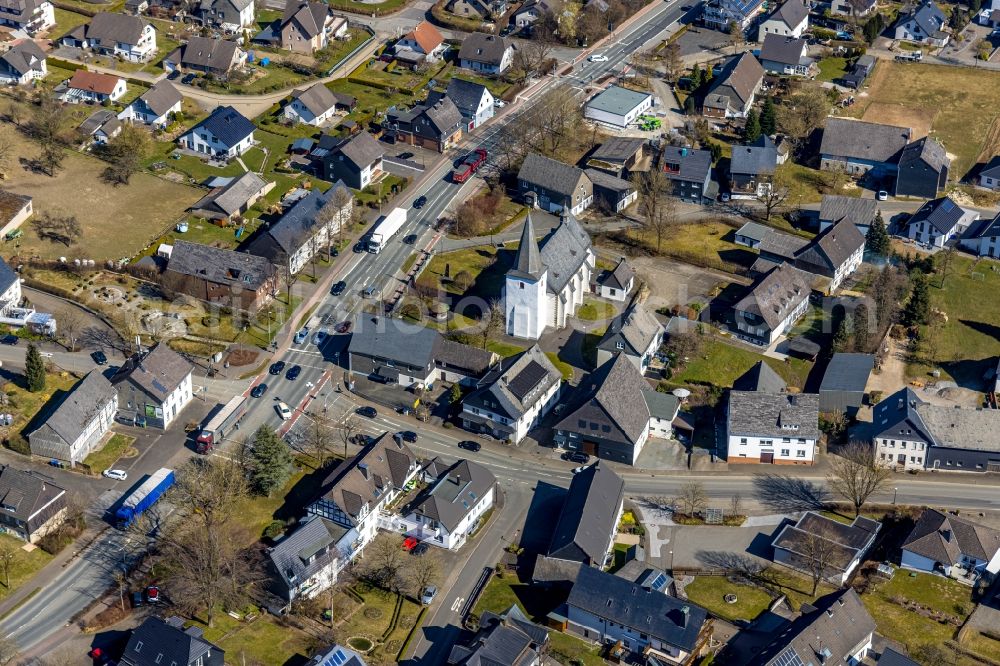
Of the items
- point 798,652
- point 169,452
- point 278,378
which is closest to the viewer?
point 798,652

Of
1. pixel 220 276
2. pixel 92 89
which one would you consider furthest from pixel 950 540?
pixel 92 89

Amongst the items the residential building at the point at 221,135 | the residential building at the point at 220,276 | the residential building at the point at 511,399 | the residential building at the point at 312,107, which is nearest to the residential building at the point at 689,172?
the residential building at the point at 511,399

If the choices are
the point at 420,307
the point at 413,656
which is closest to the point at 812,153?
the point at 420,307

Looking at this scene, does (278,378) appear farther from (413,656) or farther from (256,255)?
(413,656)

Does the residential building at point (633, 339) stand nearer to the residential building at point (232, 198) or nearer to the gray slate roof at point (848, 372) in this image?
the gray slate roof at point (848, 372)

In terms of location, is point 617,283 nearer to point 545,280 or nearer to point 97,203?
point 545,280

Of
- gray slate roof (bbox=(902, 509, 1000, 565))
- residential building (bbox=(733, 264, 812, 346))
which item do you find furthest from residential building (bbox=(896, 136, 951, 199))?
gray slate roof (bbox=(902, 509, 1000, 565))
